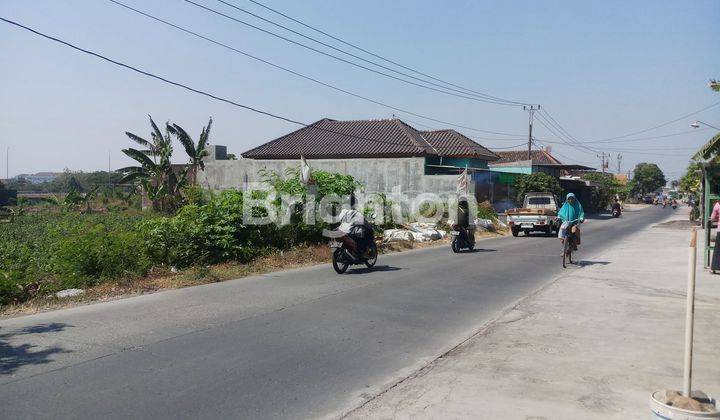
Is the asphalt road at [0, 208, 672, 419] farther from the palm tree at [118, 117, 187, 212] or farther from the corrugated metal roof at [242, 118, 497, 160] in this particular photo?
the corrugated metal roof at [242, 118, 497, 160]

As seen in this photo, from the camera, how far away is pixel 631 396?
5379 mm

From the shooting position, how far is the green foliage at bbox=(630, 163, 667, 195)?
365 ft

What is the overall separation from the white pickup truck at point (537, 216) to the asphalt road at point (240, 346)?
15528mm

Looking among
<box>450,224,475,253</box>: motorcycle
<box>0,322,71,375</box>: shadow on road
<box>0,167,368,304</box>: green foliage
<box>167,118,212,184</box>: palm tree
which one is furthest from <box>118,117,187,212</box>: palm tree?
<box>0,322,71,375</box>: shadow on road

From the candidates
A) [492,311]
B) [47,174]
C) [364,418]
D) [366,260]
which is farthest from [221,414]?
[47,174]

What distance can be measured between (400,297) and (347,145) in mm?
31691

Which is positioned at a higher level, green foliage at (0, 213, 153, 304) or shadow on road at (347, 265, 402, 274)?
green foliage at (0, 213, 153, 304)

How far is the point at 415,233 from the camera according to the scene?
23.6 metres

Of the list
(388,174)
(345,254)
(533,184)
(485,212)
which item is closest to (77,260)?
(345,254)

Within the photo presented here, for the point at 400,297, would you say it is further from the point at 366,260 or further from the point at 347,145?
the point at 347,145

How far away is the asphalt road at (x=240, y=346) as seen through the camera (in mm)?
5172

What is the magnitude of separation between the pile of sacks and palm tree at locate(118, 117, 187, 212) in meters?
10.4

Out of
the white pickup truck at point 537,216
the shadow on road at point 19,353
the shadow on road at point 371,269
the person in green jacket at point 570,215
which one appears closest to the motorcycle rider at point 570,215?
the person in green jacket at point 570,215

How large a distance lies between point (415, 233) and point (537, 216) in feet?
22.4
